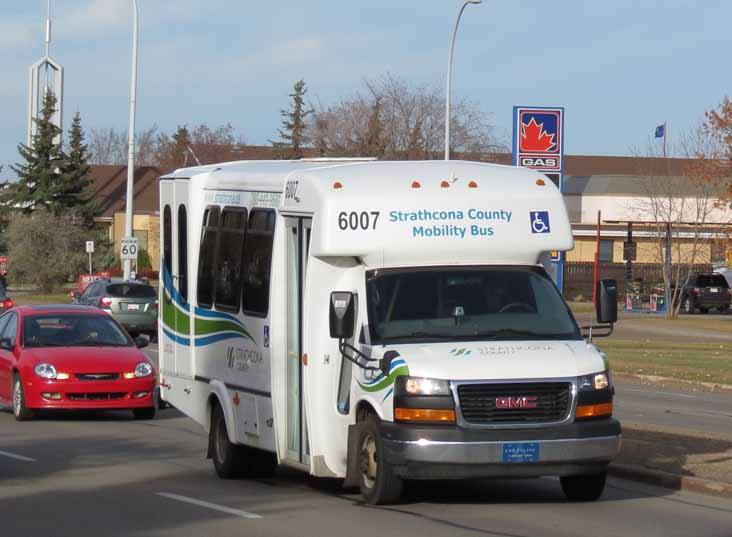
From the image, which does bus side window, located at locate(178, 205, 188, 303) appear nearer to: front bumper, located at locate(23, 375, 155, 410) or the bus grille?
front bumper, located at locate(23, 375, 155, 410)

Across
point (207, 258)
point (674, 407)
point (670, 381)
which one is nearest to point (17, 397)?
point (207, 258)

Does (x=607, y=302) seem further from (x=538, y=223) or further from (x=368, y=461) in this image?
(x=368, y=461)

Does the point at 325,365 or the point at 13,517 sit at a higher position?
the point at 325,365

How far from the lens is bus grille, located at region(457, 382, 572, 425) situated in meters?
10.4

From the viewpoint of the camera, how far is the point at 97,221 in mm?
92875

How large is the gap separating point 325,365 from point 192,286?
3074 millimetres

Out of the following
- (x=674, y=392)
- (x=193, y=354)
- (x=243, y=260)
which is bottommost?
(x=674, y=392)

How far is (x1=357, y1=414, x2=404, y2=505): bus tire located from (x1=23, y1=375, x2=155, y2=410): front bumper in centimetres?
771

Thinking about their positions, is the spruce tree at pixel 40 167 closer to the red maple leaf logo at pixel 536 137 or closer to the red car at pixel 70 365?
the red maple leaf logo at pixel 536 137

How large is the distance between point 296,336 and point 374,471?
154 centimetres

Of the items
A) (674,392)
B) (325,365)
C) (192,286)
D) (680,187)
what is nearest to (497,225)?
(325,365)

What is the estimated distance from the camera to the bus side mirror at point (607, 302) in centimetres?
1160

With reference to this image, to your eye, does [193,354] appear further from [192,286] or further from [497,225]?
[497,225]

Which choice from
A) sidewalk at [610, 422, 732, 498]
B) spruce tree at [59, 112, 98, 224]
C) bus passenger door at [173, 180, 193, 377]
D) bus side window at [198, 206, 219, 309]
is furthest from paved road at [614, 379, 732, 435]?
spruce tree at [59, 112, 98, 224]
